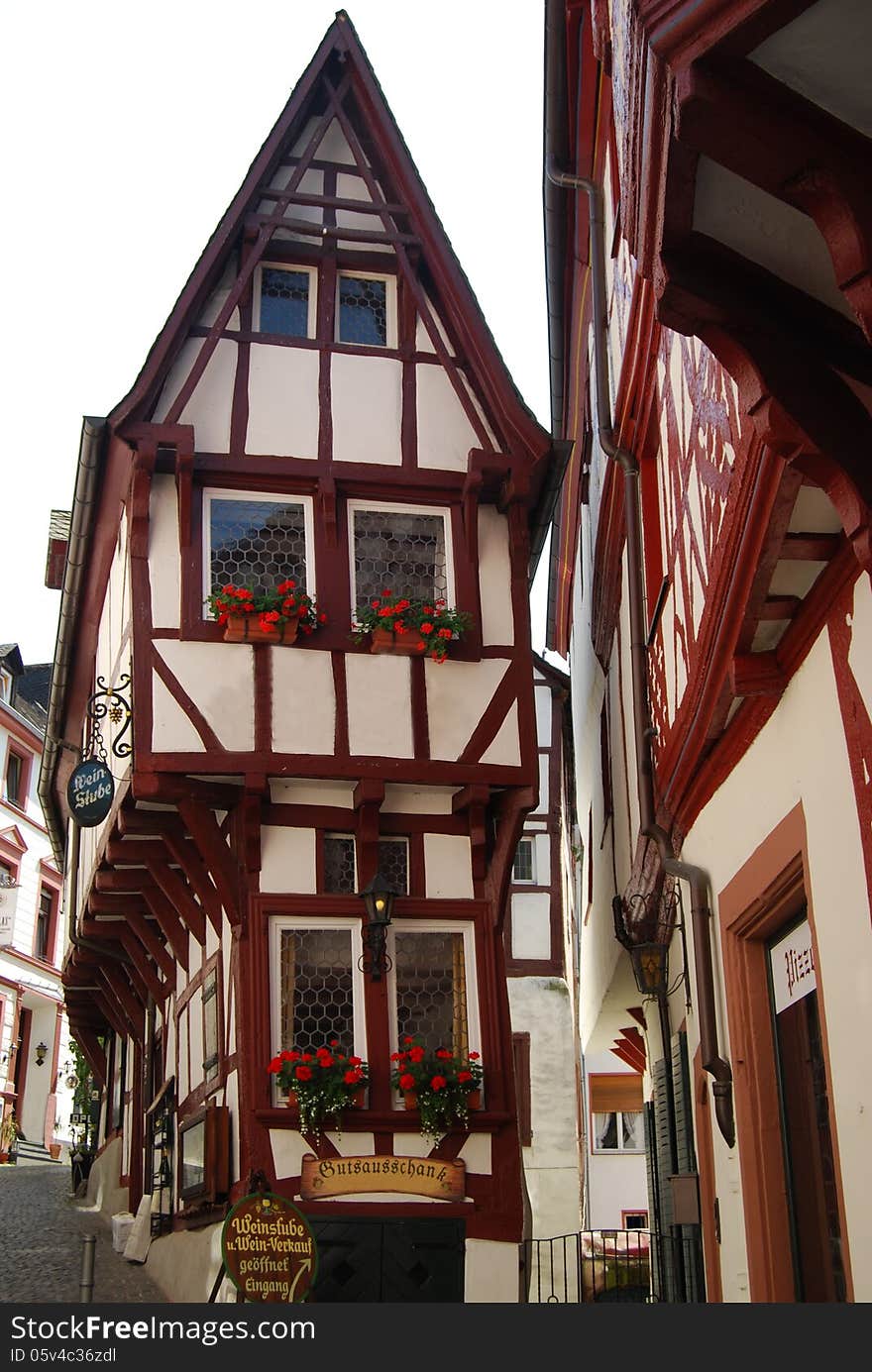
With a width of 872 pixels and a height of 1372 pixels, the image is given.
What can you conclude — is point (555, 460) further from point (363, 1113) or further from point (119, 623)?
point (363, 1113)

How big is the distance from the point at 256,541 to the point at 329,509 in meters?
0.67

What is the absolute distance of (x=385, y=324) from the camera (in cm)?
1383

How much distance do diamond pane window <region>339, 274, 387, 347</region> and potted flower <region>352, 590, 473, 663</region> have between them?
2736mm

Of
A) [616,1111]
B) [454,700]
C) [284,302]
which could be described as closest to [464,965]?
[454,700]

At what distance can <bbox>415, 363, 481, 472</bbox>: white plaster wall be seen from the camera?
13281 mm

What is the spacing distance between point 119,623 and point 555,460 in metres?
4.16

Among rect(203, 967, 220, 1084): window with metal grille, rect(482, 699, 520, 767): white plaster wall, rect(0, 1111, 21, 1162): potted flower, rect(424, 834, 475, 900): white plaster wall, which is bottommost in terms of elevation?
rect(203, 967, 220, 1084): window with metal grille

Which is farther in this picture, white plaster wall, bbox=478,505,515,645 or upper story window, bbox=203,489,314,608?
white plaster wall, bbox=478,505,515,645

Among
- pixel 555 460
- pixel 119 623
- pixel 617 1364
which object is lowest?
pixel 617 1364

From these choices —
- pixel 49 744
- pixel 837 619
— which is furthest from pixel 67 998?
pixel 837 619

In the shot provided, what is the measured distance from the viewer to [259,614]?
12016mm

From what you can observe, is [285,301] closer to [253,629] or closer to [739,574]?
[253,629]

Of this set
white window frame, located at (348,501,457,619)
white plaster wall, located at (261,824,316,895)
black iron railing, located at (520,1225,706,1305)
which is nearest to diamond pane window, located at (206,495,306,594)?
white window frame, located at (348,501,457,619)

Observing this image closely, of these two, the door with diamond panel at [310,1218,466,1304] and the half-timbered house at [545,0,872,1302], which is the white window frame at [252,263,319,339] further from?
the door with diamond panel at [310,1218,466,1304]
